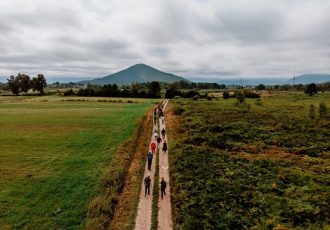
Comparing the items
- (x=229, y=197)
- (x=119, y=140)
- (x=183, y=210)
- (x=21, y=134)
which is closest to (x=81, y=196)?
(x=183, y=210)

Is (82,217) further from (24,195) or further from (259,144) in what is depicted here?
(259,144)

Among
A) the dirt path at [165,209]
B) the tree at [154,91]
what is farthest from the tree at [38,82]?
the dirt path at [165,209]

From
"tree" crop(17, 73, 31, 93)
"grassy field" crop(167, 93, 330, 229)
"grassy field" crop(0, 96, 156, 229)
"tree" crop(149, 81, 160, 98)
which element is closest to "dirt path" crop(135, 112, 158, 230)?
"grassy field" crop(167, 93, 330, 229)

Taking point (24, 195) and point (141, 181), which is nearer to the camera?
point (24, 195)

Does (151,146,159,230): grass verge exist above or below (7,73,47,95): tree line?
below

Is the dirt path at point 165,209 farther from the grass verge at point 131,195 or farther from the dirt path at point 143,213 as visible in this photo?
the grass verge at point 131,195

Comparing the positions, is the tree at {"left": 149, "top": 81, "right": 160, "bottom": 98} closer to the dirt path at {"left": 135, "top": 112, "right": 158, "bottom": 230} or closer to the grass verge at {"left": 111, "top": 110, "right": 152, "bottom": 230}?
the grass verge at {"left": 111, "top": 110, "right": 152, "bottom": 230}
